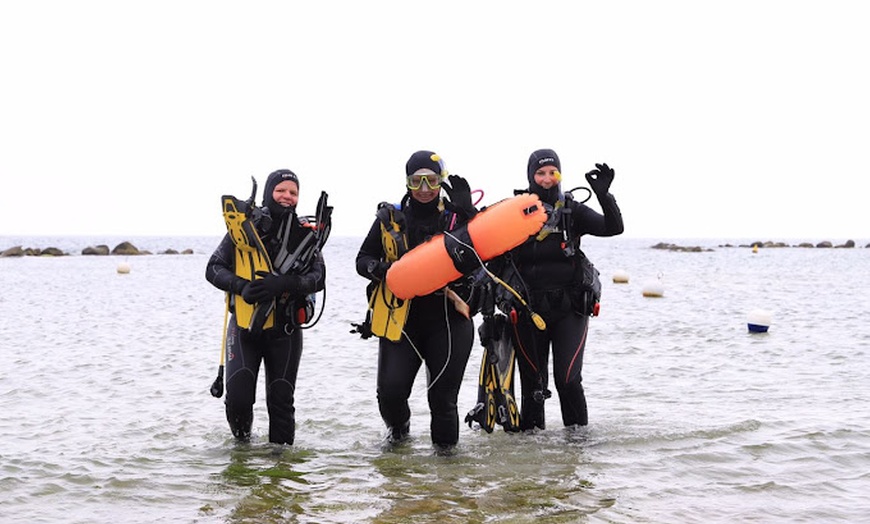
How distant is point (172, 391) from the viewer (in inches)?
398

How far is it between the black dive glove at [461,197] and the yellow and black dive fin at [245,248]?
133 centimetres

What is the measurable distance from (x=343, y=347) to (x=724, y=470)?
29.9 feet

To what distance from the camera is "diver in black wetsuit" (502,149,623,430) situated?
648 cm

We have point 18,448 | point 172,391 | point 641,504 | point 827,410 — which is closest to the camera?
point 641,504

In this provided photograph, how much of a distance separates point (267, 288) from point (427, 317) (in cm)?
111

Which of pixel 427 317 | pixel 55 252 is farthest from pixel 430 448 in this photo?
pixel 55 252

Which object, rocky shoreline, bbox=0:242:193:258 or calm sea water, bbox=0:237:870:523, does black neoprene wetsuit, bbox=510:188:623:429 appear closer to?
calm sea water, bbox=0:237:870:523

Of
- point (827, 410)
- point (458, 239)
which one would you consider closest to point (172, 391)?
point (458, 239)

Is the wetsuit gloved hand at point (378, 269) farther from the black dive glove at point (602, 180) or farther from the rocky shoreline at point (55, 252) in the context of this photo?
the rocky shoreline at point (55, 252)

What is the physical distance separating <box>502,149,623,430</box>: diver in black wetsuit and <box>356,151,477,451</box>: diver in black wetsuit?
73cm

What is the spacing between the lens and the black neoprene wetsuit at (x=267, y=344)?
6086 mm

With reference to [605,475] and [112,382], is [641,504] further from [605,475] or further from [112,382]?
[112,382]

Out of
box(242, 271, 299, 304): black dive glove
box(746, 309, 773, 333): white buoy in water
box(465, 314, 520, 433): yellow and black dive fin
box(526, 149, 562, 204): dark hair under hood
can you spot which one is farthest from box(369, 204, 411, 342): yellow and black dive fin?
box(746, 309, 773, 333): white buoy in water

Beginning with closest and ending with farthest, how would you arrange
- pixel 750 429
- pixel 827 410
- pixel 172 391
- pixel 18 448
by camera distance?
1. pixel 18 448
2. pixel 750 429
3. pixel 827 410
4. pixel 172 391
